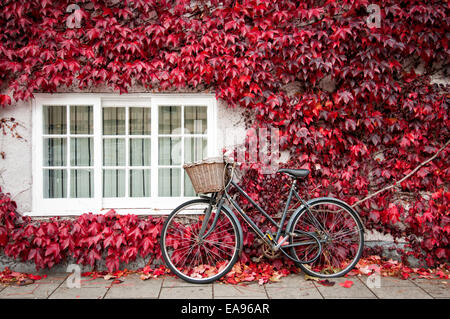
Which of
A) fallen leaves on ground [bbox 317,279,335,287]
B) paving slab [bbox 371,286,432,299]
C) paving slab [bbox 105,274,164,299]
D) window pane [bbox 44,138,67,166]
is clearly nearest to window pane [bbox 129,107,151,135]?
window pane [bbox 44,138,67,166]

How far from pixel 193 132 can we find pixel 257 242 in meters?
1.65

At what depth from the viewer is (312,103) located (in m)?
4.64

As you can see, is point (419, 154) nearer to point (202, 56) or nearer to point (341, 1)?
point (341, 1)

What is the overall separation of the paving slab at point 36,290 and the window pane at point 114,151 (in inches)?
59.8

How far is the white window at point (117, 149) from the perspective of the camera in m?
4.75

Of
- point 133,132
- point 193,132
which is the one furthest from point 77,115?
point 193,132

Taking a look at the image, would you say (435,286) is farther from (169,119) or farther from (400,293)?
(169,119)

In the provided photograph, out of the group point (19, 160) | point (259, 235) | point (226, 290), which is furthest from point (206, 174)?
point (19, 160)

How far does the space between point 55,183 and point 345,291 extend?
12.4 ft

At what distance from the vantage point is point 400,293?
3.88 m

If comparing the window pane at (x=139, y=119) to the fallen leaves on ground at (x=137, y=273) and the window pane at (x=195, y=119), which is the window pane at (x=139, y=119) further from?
the fallen leaves on ground at (x=137, y=273)

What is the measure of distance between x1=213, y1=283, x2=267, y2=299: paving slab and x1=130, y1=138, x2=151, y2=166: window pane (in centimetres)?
186

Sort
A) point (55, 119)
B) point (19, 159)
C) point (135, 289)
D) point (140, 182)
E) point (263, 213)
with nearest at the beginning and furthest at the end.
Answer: point (135, 289)
point (263, 213)
point (19, 159)
point (55, 119)
point (140, 182)

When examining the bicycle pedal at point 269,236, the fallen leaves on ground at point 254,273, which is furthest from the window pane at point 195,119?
the fallen leaves on ground at point 254,273
